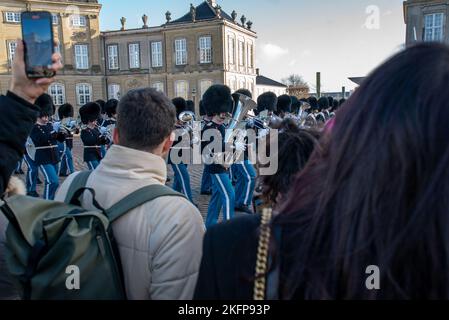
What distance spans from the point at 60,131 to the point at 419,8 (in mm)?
23473

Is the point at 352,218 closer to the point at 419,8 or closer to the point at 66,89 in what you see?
the point at 419,8

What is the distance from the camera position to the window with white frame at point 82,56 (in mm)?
39281

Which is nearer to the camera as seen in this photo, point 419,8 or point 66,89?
point 419,8

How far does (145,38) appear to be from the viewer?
39594mm

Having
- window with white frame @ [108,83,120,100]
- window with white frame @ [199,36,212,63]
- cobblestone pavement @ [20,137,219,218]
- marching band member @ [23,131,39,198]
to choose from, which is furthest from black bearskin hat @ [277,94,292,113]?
window with white frame @ [108,83,120,100]

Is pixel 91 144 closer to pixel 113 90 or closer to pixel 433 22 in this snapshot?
pixel 433 22

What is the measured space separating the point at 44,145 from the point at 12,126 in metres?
7.43

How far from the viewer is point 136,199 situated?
67.7 inches

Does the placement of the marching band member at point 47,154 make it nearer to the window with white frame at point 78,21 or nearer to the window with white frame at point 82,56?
the window with white frame at point 78,21

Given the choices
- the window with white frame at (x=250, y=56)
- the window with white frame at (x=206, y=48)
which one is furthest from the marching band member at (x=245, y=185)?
the window with white frame at (x=250, y=56)

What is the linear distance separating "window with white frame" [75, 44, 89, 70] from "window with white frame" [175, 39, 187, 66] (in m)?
8.68

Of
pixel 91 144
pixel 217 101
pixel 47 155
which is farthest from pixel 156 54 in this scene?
pixel 217 101

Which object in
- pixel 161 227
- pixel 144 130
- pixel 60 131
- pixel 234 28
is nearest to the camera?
pixel 161 227
